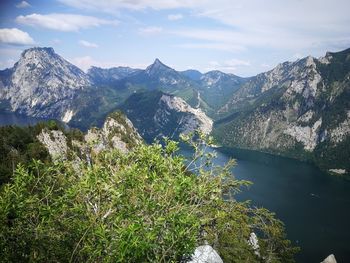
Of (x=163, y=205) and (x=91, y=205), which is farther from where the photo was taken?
(x=91, y=205)

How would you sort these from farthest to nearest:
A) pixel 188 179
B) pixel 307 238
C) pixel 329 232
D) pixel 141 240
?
pixel 329 232 → pixel 307 238 → pixel 188 179 → pixel 141 240

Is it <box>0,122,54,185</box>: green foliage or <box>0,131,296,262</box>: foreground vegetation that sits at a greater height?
<box>0,131,296,262</box>: foreground vegetation

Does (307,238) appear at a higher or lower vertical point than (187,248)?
lower

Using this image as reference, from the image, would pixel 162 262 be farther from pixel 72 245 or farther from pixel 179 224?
pixel 72 245

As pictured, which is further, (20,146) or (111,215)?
(20,146)

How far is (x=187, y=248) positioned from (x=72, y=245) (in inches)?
264

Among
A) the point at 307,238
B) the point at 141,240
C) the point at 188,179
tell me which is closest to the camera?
the point at 141,240

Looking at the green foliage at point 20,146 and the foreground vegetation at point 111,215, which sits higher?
the foreground vegetation at point 111,215

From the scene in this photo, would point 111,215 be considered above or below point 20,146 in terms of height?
above

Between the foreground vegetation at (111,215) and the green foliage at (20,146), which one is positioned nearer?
the foreground vegetation at (111,215)

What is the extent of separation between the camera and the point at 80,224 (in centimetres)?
2041

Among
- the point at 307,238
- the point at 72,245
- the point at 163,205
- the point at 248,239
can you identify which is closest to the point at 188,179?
the point at 163,205

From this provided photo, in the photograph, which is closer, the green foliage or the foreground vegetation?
the foreground vegetation

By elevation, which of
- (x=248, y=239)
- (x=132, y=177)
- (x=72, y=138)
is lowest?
(x=248, y=239)
